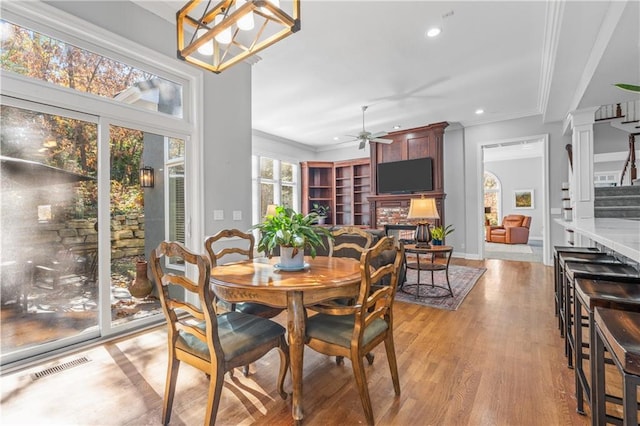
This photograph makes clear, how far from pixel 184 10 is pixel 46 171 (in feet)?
5.96

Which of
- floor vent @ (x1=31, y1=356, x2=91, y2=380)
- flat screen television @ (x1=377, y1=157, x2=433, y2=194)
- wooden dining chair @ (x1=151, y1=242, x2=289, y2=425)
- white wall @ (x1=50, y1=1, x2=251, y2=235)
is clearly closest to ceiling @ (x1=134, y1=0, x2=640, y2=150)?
white wall @ (x1=50, y1=1, x2=251, y2=235)

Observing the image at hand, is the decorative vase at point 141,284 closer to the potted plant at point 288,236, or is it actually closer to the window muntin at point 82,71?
the window muntin at point 82,71

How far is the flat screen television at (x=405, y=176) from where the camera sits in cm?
677

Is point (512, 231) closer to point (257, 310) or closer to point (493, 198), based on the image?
point (493, 198)

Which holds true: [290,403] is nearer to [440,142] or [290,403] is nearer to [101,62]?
[101,62]

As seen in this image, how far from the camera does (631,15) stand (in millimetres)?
2268

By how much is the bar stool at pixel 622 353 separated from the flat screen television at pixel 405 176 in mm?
5805

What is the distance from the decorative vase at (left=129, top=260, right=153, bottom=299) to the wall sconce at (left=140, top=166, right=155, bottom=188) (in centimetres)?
79

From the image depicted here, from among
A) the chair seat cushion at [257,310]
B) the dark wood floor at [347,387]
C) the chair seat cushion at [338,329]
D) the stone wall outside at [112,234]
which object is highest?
the stone wall outside at [112,234]

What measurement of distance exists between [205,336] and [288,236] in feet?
2.42

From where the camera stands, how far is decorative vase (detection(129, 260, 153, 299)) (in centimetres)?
300

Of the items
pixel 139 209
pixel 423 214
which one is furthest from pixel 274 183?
pixel 139 209

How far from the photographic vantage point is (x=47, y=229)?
240cm

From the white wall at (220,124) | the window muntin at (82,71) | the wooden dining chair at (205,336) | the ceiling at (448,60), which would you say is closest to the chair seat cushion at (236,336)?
the wooden dining chair at (205,336)
